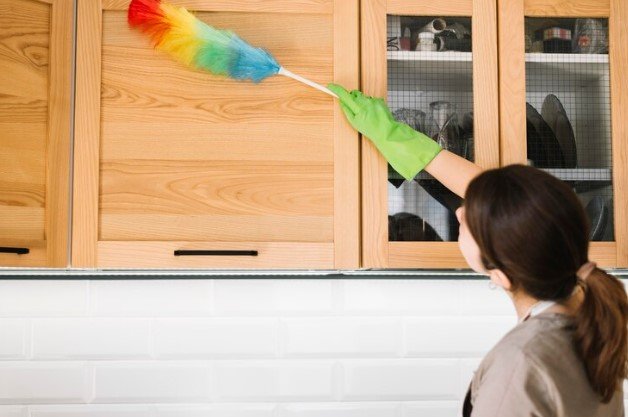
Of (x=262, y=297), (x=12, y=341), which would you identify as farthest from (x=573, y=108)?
(x=12, y=341)

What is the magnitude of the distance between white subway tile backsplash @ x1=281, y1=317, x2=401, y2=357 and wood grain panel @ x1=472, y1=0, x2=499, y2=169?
57 cm

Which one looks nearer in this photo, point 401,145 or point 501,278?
point 501,278

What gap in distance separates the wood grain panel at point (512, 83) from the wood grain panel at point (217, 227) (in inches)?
17.6

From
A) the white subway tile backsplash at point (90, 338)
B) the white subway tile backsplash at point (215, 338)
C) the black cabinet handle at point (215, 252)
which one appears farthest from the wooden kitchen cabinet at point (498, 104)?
the white subway tile backsplash at point (90, 338)

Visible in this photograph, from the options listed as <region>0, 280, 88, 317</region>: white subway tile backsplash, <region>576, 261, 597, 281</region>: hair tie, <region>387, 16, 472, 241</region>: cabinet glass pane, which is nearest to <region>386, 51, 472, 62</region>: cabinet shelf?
<region>387, 16, 472, 241</region>: cabinet glass pane

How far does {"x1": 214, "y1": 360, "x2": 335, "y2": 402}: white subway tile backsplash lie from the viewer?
75.8 inches

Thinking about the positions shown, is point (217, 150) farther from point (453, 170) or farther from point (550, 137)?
point (550, 137)

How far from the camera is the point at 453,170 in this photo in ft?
5.23

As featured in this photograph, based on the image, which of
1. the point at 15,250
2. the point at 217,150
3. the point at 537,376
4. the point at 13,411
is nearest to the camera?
the point at 537,376

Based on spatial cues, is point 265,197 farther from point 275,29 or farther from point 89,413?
point 89,413

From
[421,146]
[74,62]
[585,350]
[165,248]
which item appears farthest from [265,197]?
[585,350]

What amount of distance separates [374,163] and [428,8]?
379mm

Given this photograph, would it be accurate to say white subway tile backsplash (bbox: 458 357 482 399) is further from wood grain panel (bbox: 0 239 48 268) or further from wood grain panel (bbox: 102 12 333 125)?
wood grain panel (bbox: 0 239 48 268)

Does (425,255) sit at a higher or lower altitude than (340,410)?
higher
